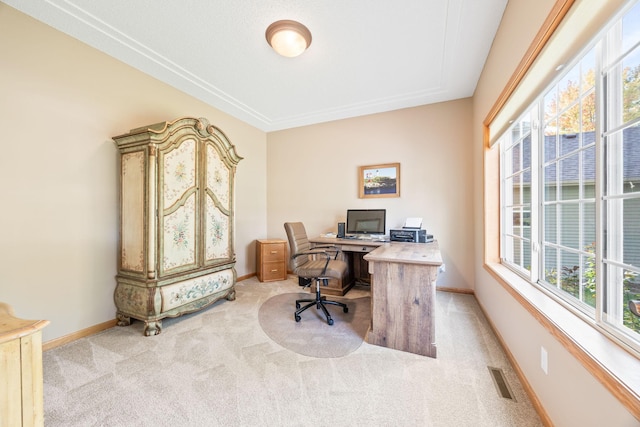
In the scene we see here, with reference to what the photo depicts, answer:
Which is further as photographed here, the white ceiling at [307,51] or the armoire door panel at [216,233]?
the armoire door panel at [216,233]

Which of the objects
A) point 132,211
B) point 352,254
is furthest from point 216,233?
point 352,254

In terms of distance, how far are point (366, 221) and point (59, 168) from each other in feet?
11.7

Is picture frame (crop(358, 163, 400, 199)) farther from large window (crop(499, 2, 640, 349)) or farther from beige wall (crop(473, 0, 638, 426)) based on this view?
large window (crop(499, 2, 640, 349))

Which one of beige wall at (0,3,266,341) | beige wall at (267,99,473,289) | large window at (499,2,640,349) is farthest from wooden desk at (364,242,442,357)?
beige wall at (0,3,266,341)

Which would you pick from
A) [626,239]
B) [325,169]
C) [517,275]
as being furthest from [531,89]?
[325,169]

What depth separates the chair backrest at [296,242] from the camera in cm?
301

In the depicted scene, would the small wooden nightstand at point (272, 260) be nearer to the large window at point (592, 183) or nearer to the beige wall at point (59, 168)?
the beige wall at point (59, 168)

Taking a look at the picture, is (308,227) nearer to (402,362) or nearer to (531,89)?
(402,362)

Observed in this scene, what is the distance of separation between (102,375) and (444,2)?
3.87m

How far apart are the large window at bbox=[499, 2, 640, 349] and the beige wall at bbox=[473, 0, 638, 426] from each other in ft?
0.80

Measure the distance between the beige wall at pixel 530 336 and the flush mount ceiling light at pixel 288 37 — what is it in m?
1.64

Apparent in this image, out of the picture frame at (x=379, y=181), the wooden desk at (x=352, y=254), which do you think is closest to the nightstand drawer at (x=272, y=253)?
the wooden desk at (x=352, y=254)

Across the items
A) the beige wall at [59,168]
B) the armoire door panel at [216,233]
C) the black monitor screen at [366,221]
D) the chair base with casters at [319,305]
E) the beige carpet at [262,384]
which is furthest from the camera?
the black monitor screen at [366,221]

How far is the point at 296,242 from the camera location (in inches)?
124
